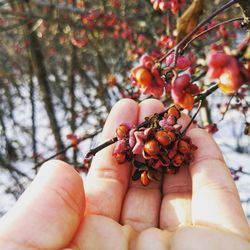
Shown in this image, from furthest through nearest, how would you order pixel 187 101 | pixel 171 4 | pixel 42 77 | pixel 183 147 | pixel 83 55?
pixel 83 55 → pixel 42 77 → pixel 171 4 → pixel 183 147 → pixel 187 101

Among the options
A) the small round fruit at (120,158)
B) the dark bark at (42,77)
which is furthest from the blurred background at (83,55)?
the small round fruit at (120,158)

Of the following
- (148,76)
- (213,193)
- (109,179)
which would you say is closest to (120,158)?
(109,179)

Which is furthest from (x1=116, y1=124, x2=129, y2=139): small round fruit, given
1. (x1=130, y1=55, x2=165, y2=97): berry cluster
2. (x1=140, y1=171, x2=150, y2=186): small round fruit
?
(x1=130, y1=55, x2=165, y2=97): berry cluster

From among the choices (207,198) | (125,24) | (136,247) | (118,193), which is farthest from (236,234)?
(125,24)

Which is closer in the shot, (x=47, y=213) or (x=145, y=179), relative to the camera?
(x=47, y=213)

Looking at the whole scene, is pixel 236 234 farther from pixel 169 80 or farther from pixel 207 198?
pixel 169 80

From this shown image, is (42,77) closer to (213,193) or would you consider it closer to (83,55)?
(83,55)
